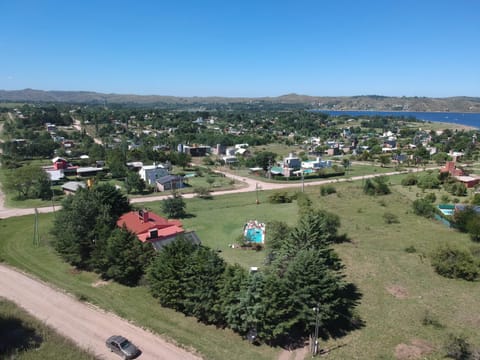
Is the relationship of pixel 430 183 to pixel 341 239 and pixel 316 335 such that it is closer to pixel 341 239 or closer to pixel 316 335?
pixel 341 239

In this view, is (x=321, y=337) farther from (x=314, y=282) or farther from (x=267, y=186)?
(x=267, y=186)

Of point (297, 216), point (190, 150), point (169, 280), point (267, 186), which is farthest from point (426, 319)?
point (190, 150)

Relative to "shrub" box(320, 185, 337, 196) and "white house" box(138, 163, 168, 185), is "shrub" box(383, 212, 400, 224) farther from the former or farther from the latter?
"white house" box(138, 163, 168, 185)

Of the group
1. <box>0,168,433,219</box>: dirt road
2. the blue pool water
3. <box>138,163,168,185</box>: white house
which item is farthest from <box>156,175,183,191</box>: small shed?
the blue pool water

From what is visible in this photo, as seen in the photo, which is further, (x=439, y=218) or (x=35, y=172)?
(x=35, y=172)

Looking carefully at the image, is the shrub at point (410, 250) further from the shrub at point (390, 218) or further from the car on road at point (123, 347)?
the car on road at point (123, 347)

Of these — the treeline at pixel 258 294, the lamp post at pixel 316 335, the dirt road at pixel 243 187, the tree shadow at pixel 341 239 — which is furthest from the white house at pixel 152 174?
the lamp post at pixel 316 335
